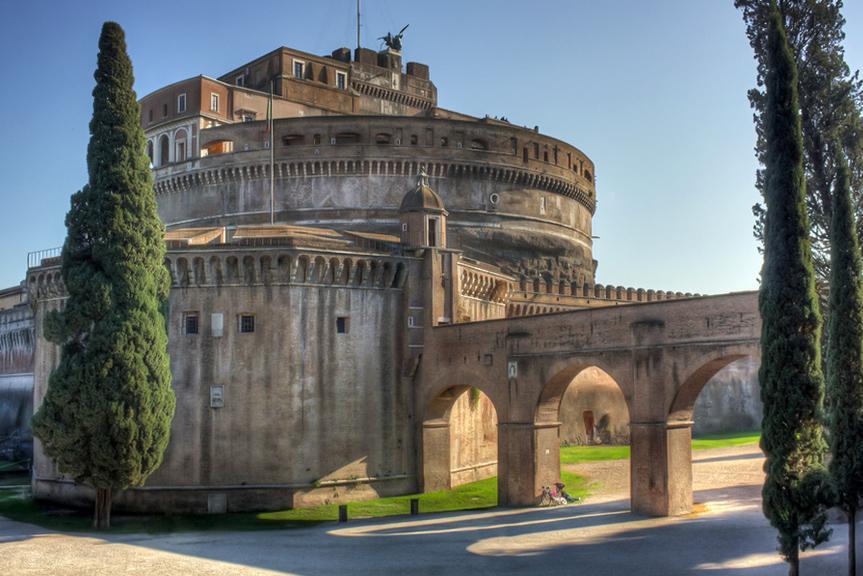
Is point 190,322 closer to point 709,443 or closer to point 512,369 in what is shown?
point 512,369

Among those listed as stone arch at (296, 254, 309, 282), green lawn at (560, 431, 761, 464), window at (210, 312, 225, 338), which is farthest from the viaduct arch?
green lawn at (560, 431, 761, 464)

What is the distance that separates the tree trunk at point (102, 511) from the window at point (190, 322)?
5225 millimetres

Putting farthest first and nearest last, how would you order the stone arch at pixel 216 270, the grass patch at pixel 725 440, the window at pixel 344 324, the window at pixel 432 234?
the grass patch at pixel 725 440 → the window at pixel 432 234 → the window at pixel 344 324 → the stone arch at pixel 216 270

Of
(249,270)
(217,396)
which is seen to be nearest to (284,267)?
(249,270)

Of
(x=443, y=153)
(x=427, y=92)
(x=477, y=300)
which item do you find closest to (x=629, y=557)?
(x=477, y=300)

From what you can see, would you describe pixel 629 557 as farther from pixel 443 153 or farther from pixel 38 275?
pixel 443 153

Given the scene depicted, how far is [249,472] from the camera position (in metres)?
26.1

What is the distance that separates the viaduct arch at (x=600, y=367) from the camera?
2111cm

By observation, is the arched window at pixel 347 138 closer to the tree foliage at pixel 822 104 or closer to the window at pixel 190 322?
the window at pixel 190 322

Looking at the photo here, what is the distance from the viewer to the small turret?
29.0m

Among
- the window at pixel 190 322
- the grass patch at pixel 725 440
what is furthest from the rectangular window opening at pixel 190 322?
the grass patch at pixel 725 440

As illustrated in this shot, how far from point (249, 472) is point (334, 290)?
5.69 m

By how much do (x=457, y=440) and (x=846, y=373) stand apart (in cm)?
1556

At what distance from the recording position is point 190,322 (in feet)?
87.5
